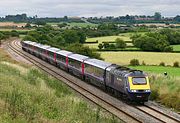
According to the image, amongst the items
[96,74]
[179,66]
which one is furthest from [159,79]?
[179,66]

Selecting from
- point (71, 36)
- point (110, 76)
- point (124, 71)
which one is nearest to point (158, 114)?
point (124, 71)

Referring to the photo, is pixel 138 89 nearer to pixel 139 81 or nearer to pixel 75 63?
pixel 139 81

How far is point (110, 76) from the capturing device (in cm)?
3228

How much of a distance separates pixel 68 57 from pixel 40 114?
31.9 m

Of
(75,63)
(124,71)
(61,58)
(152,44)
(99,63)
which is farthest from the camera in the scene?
(152,44)

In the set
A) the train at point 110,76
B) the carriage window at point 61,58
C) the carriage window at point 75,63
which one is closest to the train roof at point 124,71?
the train at point 110,76

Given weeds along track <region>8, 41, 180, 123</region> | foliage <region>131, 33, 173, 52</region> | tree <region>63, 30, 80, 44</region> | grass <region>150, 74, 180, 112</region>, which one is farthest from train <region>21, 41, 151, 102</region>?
tree <region>63, 30, 80, 44</region>

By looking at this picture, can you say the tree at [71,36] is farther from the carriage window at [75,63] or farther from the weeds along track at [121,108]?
the weeds along track at [121,108]

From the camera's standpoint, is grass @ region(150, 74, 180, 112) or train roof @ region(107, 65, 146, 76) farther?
train roof @ region(107, 65, 146, 76)

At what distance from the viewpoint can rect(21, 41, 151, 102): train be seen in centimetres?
2844

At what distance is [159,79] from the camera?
35.4 m

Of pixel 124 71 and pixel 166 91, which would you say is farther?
pixel 166 91

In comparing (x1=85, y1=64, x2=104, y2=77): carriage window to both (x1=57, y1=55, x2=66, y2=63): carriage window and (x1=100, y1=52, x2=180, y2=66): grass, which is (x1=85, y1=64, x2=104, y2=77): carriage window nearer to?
(x1=57, y1=55, x2=66, y2=63): carriage window

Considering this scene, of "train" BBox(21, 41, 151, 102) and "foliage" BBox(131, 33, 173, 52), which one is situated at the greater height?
"train" BBox(21, 41, 151, 102)
